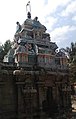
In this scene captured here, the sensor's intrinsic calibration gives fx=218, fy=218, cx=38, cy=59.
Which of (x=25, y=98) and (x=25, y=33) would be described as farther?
(x=25, y=33)

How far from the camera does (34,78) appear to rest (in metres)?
21.0

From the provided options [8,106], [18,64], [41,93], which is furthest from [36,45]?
[8,106]

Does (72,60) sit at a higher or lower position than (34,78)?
higher

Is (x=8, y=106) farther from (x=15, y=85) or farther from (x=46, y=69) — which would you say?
(x=46, y=69)

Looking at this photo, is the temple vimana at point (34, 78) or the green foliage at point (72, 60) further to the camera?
the green foliage at point (72, 60)

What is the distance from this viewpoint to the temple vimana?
63.8 ft

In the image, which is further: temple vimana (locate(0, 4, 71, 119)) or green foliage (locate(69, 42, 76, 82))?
green foliage (locate(69, 42, 76, 82))

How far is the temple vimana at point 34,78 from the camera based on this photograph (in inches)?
765

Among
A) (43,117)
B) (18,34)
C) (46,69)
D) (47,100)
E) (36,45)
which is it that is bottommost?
(43,117)

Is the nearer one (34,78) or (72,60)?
(34,78)

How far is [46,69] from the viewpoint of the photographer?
22266 mm

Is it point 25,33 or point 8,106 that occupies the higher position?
point 25,33

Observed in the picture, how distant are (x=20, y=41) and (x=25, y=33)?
157cm

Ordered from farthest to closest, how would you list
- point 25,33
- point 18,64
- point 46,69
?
1. point 25,33
2. point 46,69
3. point 18,64
